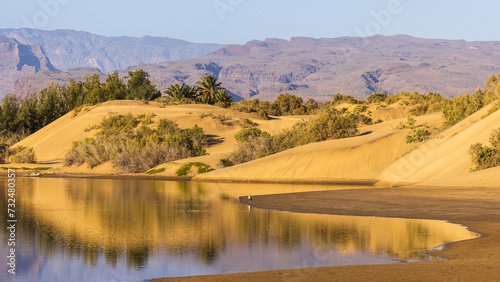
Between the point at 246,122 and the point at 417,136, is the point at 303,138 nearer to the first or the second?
the point at 417,136

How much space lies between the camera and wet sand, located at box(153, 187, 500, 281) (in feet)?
37.7

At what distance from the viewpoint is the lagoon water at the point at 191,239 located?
13.5m

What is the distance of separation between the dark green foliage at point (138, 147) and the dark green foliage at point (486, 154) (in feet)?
84.9

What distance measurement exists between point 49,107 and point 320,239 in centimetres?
7751

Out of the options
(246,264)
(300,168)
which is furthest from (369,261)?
(300,168)

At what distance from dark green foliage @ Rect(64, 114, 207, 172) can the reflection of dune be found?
21.9 metres

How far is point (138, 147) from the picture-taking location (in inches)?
2041

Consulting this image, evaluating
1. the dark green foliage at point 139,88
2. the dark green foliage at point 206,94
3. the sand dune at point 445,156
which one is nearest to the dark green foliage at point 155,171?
the sand dune at point 445,156

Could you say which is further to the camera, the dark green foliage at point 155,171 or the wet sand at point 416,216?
the dark green foliage at point 155,171

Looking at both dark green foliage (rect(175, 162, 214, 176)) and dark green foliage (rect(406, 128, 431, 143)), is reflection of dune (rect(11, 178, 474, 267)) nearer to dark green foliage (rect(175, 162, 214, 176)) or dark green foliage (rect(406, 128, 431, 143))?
dark green foliage (rect(175, 162, 214, 176))

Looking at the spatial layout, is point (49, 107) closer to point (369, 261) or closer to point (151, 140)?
point (151, 140)

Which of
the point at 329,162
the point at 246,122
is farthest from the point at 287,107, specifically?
the point at 329,162

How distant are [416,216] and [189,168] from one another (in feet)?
87.1

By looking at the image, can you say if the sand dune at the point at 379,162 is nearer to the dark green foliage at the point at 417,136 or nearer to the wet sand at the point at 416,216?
the dark green foliage at the point at 417,136
